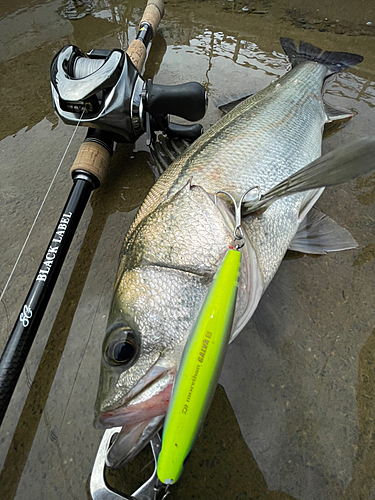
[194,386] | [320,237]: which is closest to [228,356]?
[194,386]

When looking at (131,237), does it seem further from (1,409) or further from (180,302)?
(1,409)

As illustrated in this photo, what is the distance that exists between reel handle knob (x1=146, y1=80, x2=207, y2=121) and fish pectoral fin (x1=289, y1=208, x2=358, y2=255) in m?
0.93

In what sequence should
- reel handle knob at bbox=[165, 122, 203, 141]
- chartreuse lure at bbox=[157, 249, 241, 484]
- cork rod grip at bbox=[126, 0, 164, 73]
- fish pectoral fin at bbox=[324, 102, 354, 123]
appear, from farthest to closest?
cork rod grip at bbox=[126, 0, 164, 73], fish pectoral fin at bbox=[324, 102, 354, 123], reel handle knob at bbox=[165, 122, 203, 141], chartreuse lure at bbox=[157, 249, 241, 484]

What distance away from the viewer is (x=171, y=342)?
1045 millimetres

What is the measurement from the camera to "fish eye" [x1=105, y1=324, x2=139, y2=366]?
105 centimetres

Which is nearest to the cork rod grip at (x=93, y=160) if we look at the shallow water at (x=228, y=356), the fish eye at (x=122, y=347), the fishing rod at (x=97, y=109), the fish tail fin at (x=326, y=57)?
the fishing rod at (x=97, y=109)

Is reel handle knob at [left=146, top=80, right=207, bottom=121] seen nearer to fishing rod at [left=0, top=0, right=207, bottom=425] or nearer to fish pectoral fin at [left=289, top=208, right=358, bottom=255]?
fishing rod at [left=0, top=0, right=207, bottom=425]

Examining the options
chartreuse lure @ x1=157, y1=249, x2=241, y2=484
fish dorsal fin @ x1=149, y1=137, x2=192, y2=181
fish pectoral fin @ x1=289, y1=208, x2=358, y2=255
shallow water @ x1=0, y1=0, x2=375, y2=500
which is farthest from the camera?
fish dorsal fin @ x1=149, y1=137, x2=192, y2=181

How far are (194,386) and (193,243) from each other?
60 centimetres

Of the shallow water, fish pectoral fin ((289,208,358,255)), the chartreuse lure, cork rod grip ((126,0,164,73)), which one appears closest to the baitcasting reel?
the shallow water

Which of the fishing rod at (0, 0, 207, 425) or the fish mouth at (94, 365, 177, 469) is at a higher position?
the fishing rod at (0, 0, 207, 425)

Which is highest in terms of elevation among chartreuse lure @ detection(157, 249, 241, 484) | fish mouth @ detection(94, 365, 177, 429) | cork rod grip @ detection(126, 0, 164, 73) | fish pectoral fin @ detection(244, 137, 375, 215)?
cork rod grip @ detection(126, 0, 164, 73)

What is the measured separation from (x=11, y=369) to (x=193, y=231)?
0.89 meters

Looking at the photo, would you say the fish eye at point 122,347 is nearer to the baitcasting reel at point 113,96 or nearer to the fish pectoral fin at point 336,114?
the baitcasting reel at point 113,96
